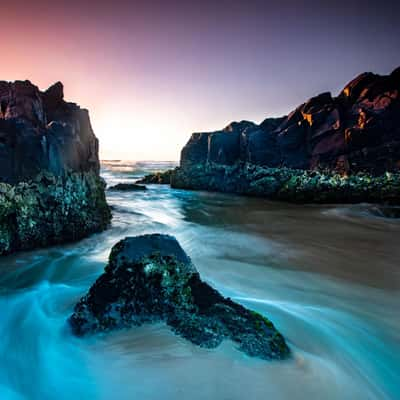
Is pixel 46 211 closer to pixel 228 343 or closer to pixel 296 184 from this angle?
pixel 228 343

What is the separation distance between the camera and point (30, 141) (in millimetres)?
6273

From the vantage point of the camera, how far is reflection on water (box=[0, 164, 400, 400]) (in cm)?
191

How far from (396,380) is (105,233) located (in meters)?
6.77

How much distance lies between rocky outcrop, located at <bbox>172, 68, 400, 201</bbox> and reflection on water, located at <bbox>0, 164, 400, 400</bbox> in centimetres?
1348

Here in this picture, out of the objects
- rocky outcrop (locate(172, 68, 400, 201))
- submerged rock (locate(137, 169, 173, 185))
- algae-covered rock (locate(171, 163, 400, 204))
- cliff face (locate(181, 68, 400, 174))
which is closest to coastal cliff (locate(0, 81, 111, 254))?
algae-covered rock (locate(171, 163, 400, 204))

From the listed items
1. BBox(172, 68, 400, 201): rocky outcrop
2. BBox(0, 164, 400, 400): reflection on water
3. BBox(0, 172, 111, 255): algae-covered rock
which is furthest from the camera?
BBox(172, 68, 400, 201): rocky outcrop

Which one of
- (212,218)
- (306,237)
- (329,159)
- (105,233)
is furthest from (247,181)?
(105,233)

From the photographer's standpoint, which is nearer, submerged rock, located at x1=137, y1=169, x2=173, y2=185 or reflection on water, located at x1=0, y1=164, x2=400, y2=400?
reflection on water, located at x1=0, y1=164, x2=400, y2=400

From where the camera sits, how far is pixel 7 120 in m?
6.31

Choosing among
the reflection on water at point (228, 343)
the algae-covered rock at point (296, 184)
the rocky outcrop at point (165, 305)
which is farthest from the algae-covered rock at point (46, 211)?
the algae-covered rock at point (296, 184)

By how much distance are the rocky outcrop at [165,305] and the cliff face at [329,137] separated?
68.5ft

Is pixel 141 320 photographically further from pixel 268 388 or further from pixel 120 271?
pixel 268 388

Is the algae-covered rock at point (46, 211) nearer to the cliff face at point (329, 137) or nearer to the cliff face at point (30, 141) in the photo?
the cliff face at point (30, 141)

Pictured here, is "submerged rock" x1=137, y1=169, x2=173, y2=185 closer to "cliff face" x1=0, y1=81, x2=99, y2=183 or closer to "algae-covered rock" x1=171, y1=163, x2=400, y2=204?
"algae-covered rock" x1=171, y1=163, x2=400, y2=204
